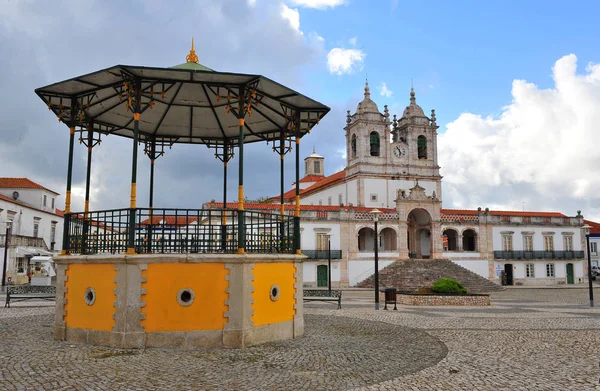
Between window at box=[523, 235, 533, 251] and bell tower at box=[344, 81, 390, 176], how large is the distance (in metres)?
15.9

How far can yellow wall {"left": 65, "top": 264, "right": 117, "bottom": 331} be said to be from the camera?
32.7ft

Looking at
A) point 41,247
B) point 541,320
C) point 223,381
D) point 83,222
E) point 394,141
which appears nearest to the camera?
point 223,381

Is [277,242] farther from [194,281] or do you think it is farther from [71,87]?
[71,87]

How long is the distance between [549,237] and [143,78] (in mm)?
48021

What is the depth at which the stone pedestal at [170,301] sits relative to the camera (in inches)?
383

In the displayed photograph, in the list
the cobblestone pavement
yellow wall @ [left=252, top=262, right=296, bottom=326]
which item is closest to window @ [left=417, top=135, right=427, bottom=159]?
the cobblestone pavement

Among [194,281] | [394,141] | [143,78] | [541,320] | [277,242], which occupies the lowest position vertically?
[541,320]

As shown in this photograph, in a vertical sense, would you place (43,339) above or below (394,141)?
below

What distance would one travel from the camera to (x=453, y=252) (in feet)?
153

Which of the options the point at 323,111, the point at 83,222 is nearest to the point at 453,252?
the point at 323,111

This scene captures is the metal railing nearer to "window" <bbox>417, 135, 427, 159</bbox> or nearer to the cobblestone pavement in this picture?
the cobblestone pavement

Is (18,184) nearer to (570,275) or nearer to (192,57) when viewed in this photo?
(192,57)

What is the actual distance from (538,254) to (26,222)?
47.5 metres

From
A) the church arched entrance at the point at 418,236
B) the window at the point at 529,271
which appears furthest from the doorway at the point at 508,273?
the church arched entrance at the point at 418,236
